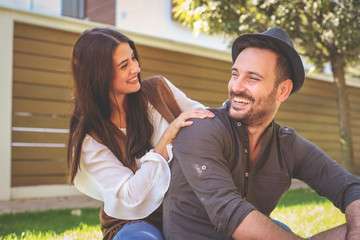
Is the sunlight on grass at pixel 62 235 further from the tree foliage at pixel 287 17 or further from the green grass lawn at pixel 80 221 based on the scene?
the tree foliage at pixel 287 17

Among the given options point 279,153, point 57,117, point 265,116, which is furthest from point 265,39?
point 57,117

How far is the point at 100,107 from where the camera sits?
277cm

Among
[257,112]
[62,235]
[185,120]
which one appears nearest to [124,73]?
[185,120]

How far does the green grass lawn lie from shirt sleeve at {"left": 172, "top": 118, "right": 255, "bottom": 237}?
2035 millimetres

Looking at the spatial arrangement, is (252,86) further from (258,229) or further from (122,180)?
(122,180)

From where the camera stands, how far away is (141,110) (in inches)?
111

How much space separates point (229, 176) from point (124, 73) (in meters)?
1.10

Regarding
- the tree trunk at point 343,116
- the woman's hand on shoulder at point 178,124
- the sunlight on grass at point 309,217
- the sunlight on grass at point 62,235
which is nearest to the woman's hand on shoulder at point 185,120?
the woman's hand on shoulder at point 178,124

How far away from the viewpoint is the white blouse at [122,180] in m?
2.29

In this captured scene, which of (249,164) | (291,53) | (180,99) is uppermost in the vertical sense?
(291,53)

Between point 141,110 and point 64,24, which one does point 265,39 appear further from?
point 64,24

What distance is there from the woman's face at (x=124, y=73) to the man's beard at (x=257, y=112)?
78 centimetres

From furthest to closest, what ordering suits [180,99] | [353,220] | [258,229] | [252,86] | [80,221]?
[80,221] < [180,99] < [252,86] < [353,220] < [258,229]

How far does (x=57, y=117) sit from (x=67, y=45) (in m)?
1.19
